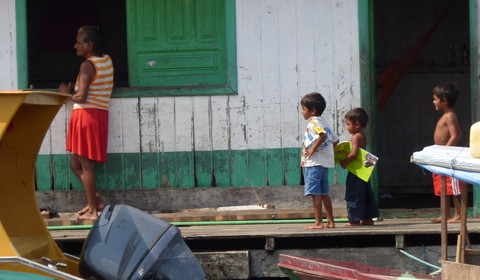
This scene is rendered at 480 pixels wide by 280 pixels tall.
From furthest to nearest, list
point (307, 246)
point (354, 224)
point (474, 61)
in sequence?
point (474, 61)
point (354, 224)
point (307, 246)

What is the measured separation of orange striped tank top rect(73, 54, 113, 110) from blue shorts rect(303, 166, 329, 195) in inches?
75.2

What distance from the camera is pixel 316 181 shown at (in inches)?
309

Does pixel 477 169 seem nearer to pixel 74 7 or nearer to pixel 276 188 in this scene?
pixel 276 188

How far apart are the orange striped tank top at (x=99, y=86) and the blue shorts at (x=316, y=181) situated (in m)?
1.91

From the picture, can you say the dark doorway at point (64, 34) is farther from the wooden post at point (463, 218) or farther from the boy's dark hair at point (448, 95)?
the wooden post at point (463, 218)

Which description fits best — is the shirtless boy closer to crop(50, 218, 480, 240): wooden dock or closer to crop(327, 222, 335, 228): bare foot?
crop(50, 218, 480, 240): wooden dock

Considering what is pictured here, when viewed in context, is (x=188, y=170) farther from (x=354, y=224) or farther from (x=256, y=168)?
(x=354, y=224)

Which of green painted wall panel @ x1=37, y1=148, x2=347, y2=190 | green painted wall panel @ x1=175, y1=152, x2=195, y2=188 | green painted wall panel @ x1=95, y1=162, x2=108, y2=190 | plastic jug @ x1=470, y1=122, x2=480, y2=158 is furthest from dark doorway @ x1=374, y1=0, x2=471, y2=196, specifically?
plastic jug @ x1=470, y1=122, x2=480, y2=158

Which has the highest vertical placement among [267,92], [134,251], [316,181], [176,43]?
[176,43]

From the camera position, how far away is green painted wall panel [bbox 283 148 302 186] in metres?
8.74

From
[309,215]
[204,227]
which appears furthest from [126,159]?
[309,215]

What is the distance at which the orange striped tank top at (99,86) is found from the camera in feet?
28.0

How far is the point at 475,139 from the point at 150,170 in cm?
377

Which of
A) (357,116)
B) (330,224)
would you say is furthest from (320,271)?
(357,116)
